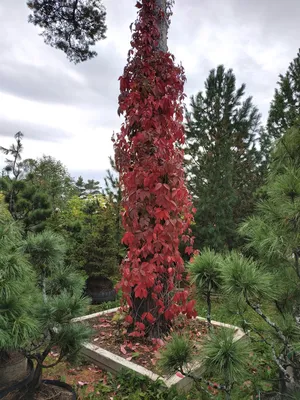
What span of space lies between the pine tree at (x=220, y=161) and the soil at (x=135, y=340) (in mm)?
2124

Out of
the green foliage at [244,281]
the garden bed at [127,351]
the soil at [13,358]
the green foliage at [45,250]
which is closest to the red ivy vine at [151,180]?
the garden bed at [127,351]

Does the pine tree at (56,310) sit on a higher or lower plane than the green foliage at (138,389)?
higher

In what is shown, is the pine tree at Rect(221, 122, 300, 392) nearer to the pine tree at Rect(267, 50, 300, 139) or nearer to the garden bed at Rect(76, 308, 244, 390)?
the garden bed at Rect(76, 308, 244, 390)

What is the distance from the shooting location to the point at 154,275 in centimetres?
270

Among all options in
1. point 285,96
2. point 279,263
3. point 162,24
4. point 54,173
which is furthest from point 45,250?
point 54,173

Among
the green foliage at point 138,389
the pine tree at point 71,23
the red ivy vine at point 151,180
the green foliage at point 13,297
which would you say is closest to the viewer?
the green foliage at point 13,297

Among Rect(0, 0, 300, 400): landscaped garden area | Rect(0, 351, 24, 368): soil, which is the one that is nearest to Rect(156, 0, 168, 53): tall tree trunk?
Rect(0, 0, 300, 400): landscaped garden area

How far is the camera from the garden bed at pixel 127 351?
225 centimetres

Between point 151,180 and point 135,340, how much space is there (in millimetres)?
1591

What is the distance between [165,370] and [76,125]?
7.94m

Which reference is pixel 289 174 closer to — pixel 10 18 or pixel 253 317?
pixel 253 317

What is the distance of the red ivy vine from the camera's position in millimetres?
2729

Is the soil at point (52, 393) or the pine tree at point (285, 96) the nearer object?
the soil at point (52, 393)

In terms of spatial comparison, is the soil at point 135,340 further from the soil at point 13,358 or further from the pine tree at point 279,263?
the pine tree at point 279,263
